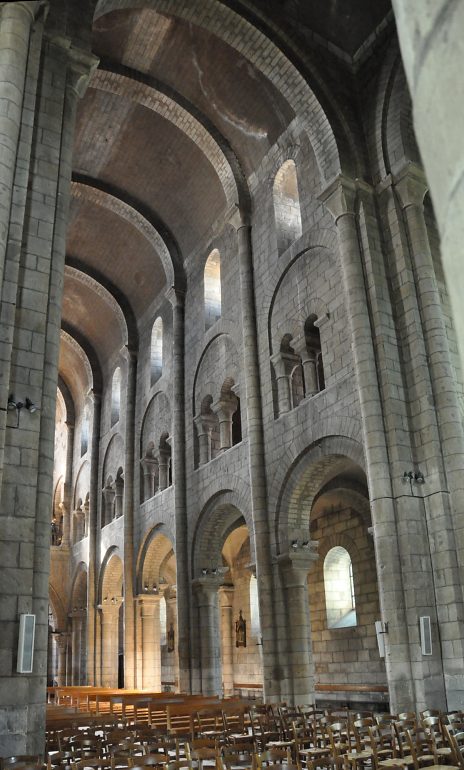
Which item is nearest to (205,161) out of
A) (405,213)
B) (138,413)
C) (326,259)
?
(326,259)

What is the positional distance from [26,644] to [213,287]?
15.4 metres

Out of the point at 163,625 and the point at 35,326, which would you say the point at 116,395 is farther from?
the point at 35,326

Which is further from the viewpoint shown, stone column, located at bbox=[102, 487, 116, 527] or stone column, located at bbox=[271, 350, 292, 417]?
stone column, located at bbox=[102, 487, 116, 527]

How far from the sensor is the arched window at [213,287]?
2216cm

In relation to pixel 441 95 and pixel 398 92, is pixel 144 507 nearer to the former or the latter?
pixel 398 92

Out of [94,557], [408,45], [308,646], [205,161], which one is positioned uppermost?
[205,161]

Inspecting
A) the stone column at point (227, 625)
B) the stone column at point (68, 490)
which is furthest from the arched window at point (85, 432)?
the stone column at point (227, 625)

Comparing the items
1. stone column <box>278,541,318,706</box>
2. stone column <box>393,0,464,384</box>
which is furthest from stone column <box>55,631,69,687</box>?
stone column <box>393,0,464,384</box>

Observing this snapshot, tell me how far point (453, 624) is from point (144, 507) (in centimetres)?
1447

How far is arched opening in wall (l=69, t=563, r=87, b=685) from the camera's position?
2962 cm

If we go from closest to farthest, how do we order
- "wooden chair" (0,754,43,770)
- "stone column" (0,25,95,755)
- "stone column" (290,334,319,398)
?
"wooden chair" (0,754,43,770) → "stone column" (0,25,95,755) → "stone column" (290,334,319,398)

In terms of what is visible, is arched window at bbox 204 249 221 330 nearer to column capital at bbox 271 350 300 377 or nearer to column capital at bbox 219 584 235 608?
column capital at bbox 271 350 300 377

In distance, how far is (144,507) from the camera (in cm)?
2483

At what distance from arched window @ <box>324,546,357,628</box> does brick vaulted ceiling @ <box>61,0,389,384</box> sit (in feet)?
35.5
